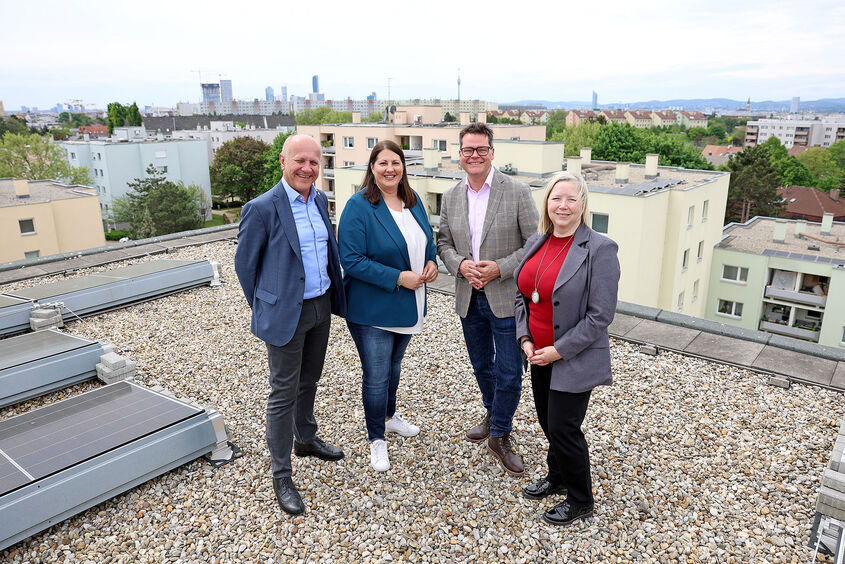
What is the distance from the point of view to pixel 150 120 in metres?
69.2

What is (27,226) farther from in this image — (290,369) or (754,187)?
(754,187)

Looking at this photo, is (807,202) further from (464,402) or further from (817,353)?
(464,402)

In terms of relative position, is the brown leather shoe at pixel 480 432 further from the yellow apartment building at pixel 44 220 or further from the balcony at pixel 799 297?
the yellow apartment building at pixel 44 220

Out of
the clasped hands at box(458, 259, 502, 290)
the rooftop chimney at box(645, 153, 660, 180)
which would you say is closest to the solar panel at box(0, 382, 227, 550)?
the clasped hands at box(458, 259, 502, 290)

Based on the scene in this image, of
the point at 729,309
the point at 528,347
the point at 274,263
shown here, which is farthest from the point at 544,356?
the point at 729,309

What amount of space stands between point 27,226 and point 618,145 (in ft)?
108

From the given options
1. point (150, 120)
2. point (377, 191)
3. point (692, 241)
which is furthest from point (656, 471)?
point (150, 120)

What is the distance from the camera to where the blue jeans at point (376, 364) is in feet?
10.9

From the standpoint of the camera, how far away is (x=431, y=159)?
21.9 meters

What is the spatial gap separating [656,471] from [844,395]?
214 centimetres

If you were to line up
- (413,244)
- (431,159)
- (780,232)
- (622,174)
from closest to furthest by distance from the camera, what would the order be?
(413,244)
(622,174)
(780,232)
(431,159)

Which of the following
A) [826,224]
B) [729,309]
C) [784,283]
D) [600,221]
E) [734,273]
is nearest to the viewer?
[600,221]

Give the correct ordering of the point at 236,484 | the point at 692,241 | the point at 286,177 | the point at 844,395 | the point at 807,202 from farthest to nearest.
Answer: the point at 807,202, the point at 692,241, the point at 844,395, the point at 236,484, the point at 286,177

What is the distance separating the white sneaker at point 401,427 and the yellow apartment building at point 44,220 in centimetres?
2151
